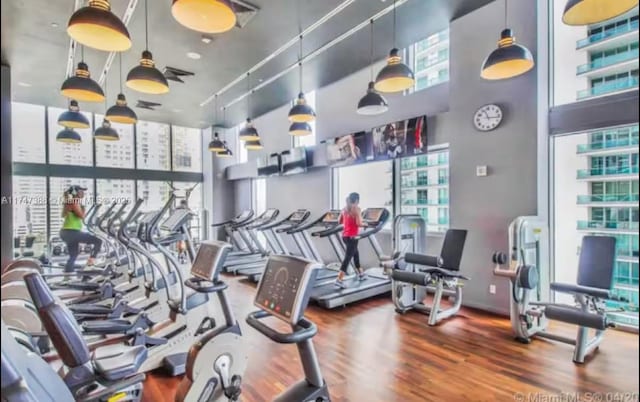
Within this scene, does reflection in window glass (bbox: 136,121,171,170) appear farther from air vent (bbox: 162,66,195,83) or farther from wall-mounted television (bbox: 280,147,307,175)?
wall-mounted television (bbox: 280,147,307,175)

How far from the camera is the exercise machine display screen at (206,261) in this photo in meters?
2.68

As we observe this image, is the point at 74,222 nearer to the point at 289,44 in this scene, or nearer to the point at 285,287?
the point at 289,44

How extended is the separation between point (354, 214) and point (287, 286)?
400cm

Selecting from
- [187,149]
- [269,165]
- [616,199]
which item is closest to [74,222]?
[269,165]

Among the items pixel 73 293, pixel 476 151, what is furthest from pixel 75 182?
pixel 476 151

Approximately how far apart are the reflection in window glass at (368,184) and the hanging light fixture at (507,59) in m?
3.32

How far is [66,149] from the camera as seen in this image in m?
9.48

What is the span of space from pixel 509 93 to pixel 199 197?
392 inches

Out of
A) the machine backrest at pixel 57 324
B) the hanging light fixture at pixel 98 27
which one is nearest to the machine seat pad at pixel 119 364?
the machine backrest at pixel 57 324

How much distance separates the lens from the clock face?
471 cm

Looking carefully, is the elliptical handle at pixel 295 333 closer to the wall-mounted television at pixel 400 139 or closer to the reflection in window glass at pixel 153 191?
the wall-mounted television at pixel 400 139

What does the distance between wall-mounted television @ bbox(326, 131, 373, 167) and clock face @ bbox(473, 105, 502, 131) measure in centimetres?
211

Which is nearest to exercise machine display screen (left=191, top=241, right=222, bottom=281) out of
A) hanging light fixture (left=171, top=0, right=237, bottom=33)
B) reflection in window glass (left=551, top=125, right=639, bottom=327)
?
hanging light fixture (left=171, top=0, right=237, bottom=33)

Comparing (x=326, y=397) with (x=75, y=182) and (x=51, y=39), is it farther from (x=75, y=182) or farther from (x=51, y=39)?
(x=75, y=182)
